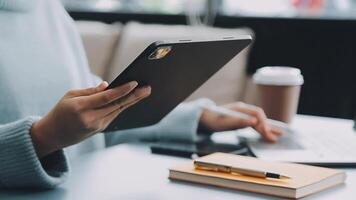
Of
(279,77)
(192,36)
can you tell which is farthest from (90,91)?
(192,36)

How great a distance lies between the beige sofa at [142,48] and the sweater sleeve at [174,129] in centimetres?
98

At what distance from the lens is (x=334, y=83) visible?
7.68ft

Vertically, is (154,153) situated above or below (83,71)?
below

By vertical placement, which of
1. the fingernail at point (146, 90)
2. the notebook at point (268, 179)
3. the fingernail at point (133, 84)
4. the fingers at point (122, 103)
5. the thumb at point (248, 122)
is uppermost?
the fingernail at point (133, 84)

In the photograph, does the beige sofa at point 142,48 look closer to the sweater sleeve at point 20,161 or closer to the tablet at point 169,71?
the tablet at point 169,71

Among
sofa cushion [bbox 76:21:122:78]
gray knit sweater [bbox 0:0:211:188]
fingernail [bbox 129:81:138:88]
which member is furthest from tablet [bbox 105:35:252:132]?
sofa cushion [bbox 76:21:122:78]

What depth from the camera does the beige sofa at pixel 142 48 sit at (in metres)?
2.30

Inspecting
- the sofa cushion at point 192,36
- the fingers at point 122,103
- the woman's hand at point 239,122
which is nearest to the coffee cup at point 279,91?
the woman's hand at point 239,122

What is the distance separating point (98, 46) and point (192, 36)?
0.46 m

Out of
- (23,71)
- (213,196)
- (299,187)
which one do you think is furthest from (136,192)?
(23,71)

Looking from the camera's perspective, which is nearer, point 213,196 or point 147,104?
point 213,196

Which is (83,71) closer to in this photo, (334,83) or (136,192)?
(136,192)

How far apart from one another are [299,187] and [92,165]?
350 millimetres

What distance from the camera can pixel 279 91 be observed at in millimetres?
1292
